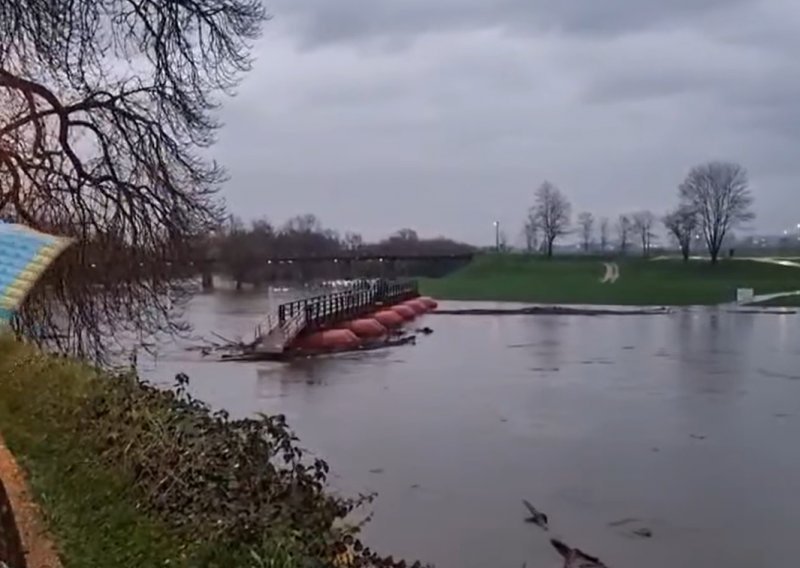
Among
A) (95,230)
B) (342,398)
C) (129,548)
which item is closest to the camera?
(129,548)

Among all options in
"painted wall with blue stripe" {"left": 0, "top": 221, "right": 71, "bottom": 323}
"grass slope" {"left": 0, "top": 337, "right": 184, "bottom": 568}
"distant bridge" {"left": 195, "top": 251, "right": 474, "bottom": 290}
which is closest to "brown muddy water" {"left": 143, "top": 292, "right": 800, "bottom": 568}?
"grass slope" {"left": 0, "top": 337, "right": 184, "bottom": 568}

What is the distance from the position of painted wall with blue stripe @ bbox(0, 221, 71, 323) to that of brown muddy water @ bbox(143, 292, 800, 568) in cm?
802

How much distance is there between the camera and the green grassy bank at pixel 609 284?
60344 mm

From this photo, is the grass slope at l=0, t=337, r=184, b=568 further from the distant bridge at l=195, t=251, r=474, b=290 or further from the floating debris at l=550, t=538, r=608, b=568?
the distant bridge at l=195, t=251, r=474, b=290

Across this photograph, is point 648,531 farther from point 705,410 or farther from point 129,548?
point 705,410

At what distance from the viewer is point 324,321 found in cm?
3459

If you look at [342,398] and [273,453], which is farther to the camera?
[342,398]

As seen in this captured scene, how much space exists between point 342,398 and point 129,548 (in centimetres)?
1396

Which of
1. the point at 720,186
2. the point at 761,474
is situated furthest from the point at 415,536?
the point at 720,186

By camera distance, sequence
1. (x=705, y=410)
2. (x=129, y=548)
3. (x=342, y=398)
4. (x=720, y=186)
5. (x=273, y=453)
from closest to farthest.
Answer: (x=129, y=548) → (x=273, y=453) → (x=705, y=410) → (x=342, y=398) → (x=720, y=186)

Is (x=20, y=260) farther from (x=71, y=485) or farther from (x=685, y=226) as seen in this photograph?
(x=685, y=226)

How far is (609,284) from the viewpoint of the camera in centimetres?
6956

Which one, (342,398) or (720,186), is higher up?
(720,186)

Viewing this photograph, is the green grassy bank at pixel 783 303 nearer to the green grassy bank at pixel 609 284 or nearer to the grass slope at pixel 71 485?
the green grassy bank at pixel 609 284
